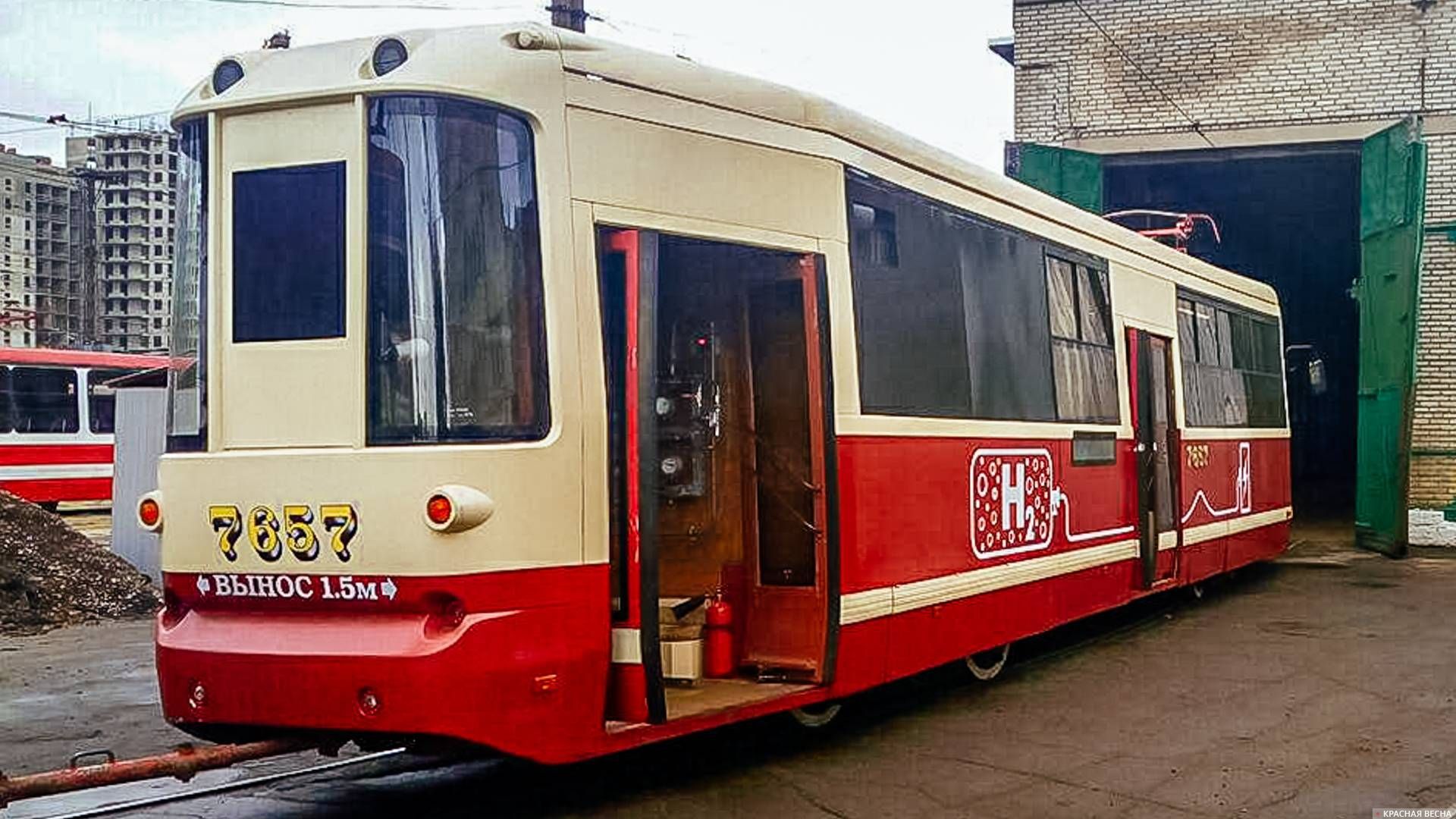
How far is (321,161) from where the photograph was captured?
20.3 feet

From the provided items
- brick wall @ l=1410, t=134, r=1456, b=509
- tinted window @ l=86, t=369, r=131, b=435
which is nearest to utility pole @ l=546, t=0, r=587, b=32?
brick wall @ l=1410, t=134, r=1456, b=509

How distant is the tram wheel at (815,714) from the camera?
793 centimetres

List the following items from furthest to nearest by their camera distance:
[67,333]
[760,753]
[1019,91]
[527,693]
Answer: [67,333], [1019,91], [760,753], [527,693]

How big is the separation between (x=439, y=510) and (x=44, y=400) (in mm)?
23881

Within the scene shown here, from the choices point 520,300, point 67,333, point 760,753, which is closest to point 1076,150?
point 760,753

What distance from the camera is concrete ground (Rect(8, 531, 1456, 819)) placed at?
6.95m

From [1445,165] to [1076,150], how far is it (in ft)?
14.6

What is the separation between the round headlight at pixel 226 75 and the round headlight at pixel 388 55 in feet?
2.16

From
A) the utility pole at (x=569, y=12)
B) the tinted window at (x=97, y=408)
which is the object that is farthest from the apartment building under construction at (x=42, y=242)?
the utility pole at (x=569, y=12)

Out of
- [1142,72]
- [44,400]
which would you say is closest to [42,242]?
[44,400]

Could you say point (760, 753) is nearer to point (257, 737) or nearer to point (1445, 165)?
point (257, 737)

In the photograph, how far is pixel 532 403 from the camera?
241 inches

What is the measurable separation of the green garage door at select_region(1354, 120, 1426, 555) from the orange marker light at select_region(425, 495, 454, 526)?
14.9 m

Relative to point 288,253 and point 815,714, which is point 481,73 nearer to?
point 288,253
